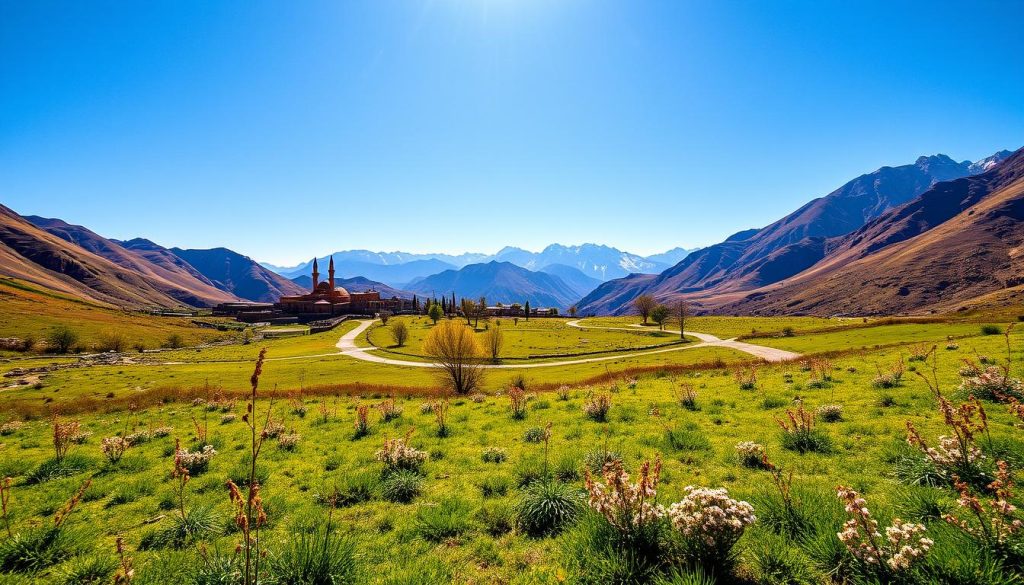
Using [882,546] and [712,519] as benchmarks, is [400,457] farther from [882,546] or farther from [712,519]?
[882,546]

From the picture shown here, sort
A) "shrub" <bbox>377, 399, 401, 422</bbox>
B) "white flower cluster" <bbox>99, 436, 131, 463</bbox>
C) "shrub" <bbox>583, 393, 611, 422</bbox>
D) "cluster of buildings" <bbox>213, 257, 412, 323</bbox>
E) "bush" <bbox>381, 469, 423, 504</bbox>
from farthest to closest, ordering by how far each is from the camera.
Result: 1. "cluster of buildings" <bbox>213, 257, 412, 323</bbox>
2. "shrub" <bbox>377, 399, 401, 422</bbox>
3. "shrub" <bbox>583, 393, 611, 422</bbox>
4. "white flower cluster" <bbox>99, 436, 131, 463</bbox>
5. "bush" <bbox>381, 469, 423, 504</bbox>

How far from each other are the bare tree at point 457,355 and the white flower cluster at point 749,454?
28.6 metres

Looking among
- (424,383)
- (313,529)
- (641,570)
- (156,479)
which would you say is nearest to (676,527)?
(641,570)

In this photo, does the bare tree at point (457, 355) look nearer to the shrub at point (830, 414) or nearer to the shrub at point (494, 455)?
the shrub at point (494, 455)

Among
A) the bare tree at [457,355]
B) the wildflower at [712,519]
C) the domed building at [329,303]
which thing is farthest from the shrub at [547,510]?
the domed building at [329,303]

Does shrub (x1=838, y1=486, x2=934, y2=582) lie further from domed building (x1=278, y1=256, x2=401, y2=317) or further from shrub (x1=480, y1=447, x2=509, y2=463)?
domed building (x1=278, y1=256, x2=401, y2=317)

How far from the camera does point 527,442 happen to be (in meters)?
Result: 13.4

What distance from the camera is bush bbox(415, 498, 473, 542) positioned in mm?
7766

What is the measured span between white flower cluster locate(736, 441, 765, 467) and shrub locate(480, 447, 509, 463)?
6.50m

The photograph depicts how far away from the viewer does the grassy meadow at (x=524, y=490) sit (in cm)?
599

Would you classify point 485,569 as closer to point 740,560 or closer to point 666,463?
point 740,560

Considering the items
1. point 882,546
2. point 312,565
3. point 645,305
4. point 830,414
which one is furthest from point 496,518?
point 645,305

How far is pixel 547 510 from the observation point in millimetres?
7941

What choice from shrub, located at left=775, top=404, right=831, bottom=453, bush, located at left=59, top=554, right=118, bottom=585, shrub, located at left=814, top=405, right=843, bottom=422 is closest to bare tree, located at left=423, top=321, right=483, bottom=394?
shrub, located at left=814, top=405, right=843, bottom=422
